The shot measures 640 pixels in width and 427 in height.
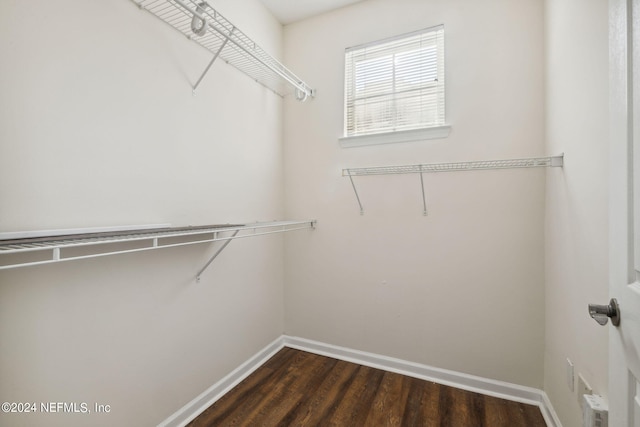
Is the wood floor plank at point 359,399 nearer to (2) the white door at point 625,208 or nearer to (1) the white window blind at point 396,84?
(2) the white door at point 625,208

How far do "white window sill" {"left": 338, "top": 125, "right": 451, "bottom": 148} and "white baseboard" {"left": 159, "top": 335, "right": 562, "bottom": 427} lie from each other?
1585 mm

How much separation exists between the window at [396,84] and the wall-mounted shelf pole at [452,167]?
0.29 metres

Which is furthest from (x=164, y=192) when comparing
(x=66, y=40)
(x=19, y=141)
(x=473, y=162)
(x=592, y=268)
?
(x=592, y=268)

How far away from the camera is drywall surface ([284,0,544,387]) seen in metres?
1.69

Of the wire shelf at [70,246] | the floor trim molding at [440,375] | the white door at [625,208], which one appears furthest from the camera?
the floor trim molding at [440,375]

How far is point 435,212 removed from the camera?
6.23 ft

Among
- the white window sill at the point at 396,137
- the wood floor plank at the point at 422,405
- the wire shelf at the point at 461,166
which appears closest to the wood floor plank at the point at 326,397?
the wood floor plank at the point at 422,405

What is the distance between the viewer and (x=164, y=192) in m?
1.42

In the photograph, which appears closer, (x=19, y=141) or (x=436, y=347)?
(x=19, y=141)

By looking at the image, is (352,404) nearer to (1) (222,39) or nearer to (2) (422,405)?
(2) (422,405)

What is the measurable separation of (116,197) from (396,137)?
5.59ft

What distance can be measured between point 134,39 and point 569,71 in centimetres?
201

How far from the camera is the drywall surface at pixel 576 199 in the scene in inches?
39.3

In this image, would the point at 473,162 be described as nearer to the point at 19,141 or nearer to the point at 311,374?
the point at 311,374
